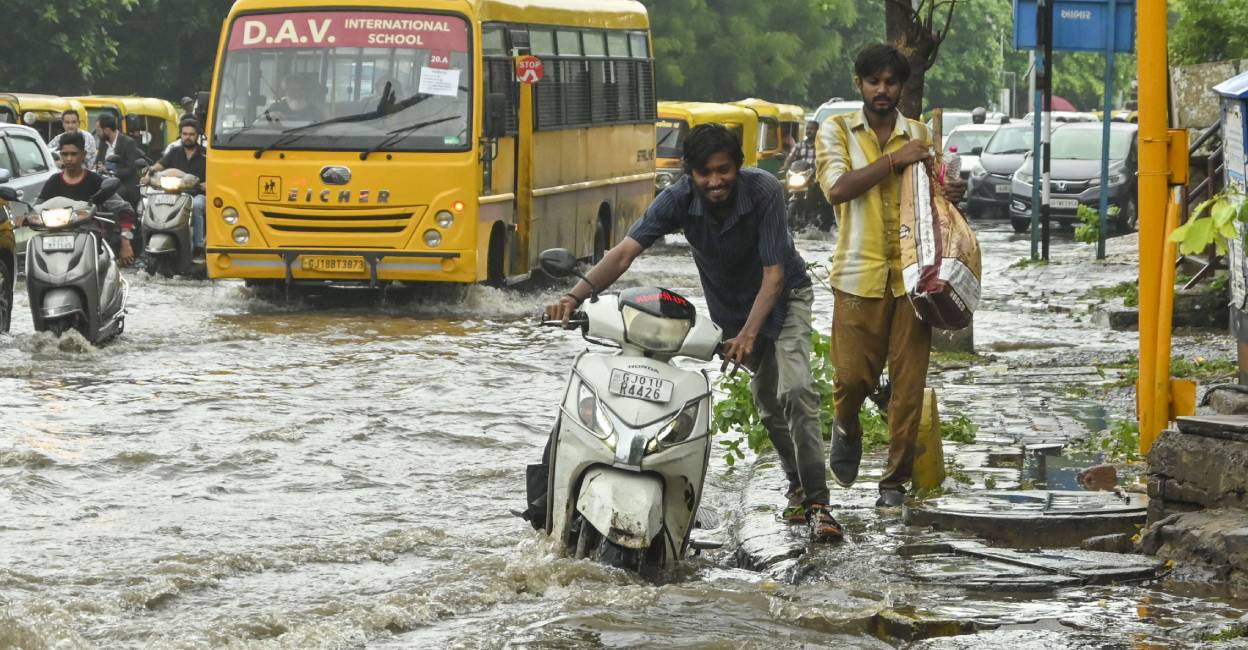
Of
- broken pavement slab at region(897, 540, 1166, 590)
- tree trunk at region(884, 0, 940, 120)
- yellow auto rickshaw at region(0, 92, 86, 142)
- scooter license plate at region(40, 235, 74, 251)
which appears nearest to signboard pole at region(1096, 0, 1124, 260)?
tree trunk at region(884, 0, 940, 120)

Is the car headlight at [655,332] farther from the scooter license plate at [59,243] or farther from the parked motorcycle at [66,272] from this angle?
the scooter license plate at [59,243]

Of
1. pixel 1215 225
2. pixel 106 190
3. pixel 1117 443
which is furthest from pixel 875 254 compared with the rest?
pixel 106 190

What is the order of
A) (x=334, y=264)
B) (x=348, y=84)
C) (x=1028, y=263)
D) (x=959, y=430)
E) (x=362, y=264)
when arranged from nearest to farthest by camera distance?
(x=959, y=430) → (x=362, y=264) → (x=334, y=264) → (x=348, y=84) → (x=1028, y=263)

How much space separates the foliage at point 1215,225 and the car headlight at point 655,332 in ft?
5.94

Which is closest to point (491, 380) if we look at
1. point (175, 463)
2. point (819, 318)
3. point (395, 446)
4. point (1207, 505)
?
point (395, 446)

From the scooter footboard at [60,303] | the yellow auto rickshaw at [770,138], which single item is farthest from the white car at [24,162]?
the yellow auto rickshaw at [770,138]

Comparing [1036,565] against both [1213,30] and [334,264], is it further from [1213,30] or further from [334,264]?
[1213,30]

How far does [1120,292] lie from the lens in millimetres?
17703

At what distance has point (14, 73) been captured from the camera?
42.8 m

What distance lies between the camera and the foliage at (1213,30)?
18781mm

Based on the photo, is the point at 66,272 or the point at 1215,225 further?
the point at 66,272

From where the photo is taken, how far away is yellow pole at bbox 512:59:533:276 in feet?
Answer: 63.8

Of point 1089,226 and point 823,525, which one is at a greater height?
point 823,525

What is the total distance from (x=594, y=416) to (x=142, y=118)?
27344 mm
